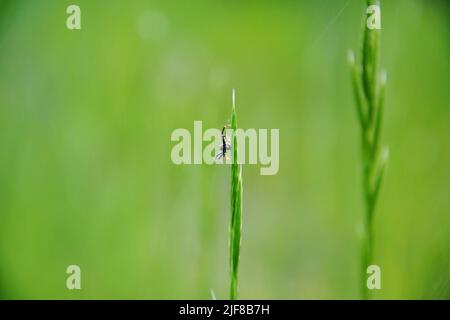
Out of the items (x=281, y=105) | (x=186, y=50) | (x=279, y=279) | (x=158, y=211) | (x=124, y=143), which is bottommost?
(x=279, y=279)

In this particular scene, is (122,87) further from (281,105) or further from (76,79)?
(281,105)

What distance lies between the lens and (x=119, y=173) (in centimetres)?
116

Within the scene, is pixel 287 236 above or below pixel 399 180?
below

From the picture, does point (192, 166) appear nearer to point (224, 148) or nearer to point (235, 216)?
point (224, 148)

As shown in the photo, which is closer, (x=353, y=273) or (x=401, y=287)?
(x=401, y=287)

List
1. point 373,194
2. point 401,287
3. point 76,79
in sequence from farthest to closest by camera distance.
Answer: point 76,79, point 401,287, point 373,194

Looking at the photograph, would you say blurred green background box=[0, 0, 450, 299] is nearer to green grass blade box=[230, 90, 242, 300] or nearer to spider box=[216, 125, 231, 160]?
→ spider box=[216, 125, 231, 160]

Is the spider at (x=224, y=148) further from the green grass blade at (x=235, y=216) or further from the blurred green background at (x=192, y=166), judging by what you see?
the green grass blade at (x=235, y=216)

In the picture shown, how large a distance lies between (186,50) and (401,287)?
0.92m

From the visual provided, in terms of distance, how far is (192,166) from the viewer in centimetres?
99

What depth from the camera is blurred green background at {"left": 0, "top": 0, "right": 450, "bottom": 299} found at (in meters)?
0.98

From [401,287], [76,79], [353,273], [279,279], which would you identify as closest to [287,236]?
[279,279]

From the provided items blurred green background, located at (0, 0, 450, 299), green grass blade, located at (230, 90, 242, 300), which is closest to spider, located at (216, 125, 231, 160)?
blurred green background, located at (0, 0, 450, 299)

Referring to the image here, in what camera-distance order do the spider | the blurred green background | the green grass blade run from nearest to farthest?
the green grass blade < the spider < the blurred green background
